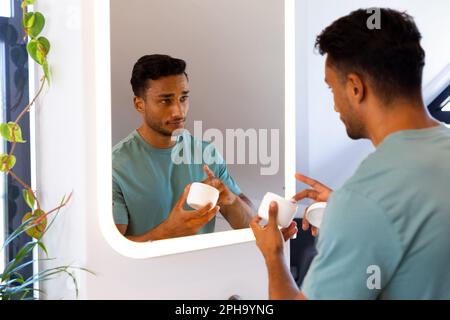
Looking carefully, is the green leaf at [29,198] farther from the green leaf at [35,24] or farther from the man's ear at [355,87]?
the man's ear at [355,87]

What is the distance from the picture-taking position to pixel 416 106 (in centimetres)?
73

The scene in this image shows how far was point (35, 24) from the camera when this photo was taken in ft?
3.12

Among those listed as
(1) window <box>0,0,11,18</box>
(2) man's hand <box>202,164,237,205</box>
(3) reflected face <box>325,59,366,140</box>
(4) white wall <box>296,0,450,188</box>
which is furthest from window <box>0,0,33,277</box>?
(4) white wall <box>296,0,450,188</box>

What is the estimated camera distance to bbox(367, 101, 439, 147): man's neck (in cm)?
73

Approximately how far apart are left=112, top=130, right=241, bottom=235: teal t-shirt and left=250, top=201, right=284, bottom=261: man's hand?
7.9 inches

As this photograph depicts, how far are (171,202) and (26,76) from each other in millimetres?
385

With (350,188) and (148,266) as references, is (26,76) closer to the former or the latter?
(148,266)

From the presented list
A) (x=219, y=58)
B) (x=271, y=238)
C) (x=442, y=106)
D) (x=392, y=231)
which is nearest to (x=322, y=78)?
(x=442, y=106)

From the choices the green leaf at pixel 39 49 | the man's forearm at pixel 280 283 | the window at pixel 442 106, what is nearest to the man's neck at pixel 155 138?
the green leaf at pixel 39 49

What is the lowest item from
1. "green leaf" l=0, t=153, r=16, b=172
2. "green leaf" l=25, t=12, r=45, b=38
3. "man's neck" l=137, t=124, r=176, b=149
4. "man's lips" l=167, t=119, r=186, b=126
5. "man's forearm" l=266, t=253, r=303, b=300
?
"man's forearm" l=266, t=253, r=303, b=300

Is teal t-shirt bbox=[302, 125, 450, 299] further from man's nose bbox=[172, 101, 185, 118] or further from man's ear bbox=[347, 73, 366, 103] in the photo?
man's nose bbox=[172, 101, 185, 118]

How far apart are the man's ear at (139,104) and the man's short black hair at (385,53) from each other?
1.33 feet

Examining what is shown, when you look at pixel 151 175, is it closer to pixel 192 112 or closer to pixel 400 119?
pixel 192 112
